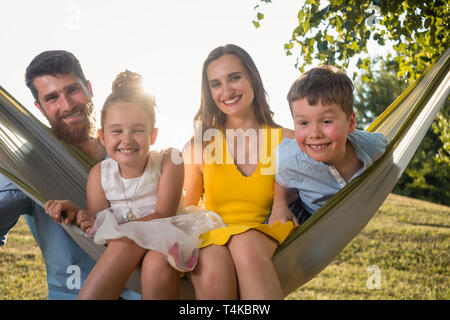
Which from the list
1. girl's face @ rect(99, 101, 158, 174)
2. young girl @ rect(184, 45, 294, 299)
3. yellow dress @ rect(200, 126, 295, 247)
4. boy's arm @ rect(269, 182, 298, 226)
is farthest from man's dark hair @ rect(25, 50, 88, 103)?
boy's arm @ rect(269, 182, 298, 226)

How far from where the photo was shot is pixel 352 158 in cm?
163

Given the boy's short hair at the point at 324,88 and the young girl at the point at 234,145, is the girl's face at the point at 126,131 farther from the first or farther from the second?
the boy's short hair at the point at 324,88

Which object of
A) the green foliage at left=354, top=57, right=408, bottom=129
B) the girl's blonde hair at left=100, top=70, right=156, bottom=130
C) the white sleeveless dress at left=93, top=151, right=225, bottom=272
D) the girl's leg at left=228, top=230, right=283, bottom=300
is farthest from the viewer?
the green foliage at left=354, top=57, right=408, bottom=129

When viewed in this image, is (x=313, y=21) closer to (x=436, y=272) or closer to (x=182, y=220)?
(x=182, y=220)

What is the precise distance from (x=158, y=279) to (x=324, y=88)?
0.78 meters

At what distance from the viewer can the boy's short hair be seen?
58.9 inches

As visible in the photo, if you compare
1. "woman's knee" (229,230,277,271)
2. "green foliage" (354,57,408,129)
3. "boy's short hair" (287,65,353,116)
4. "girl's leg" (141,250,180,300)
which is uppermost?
"green foliage" (354,57,408,129)

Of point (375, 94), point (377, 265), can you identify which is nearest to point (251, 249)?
point (377, 265)

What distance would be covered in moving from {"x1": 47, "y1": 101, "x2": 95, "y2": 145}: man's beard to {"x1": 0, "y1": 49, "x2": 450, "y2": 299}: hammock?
0.06m

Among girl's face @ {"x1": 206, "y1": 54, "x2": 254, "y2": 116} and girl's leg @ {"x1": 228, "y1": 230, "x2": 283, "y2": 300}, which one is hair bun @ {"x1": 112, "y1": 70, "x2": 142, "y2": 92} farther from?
girl's leg @ {"x1": 228, "y1": 230, "x2": 283, "y2": 300}

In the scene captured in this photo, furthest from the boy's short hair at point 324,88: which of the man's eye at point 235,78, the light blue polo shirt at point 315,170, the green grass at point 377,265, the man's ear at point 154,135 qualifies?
the green grass at point 377,265

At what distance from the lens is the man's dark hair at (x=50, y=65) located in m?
1.80

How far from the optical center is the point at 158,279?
129cm

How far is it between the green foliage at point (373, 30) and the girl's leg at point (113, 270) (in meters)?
1.67
